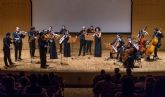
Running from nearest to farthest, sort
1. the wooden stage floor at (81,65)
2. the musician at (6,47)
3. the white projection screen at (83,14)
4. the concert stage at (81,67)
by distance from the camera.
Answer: the concert stage at (81,67) < the wooden stage floor at (81,65) < the musician at (6,47) < the white projection screen at (83,14)

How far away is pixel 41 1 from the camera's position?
27.1 metres

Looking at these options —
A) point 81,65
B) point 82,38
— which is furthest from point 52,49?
point 81,65

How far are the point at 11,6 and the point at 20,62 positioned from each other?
23.2ft

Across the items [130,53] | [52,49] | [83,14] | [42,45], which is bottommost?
[130,53]

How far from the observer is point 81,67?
782 inches

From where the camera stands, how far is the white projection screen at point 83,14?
26766 millimetres

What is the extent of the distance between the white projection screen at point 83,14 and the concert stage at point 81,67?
10.9 feet

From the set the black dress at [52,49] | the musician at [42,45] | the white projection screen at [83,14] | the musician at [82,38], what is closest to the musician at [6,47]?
the musician at [42,45]

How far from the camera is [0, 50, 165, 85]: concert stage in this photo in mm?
17391

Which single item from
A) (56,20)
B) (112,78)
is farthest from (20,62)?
(112,78)

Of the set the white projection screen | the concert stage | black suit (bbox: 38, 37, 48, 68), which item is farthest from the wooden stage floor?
the white projection screen

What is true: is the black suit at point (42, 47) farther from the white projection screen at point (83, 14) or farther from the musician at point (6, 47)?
the white projection screen at point (83, 14)

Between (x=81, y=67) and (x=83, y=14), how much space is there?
7.75m

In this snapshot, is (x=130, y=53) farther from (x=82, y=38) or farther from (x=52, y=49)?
(x=82, y=38)
